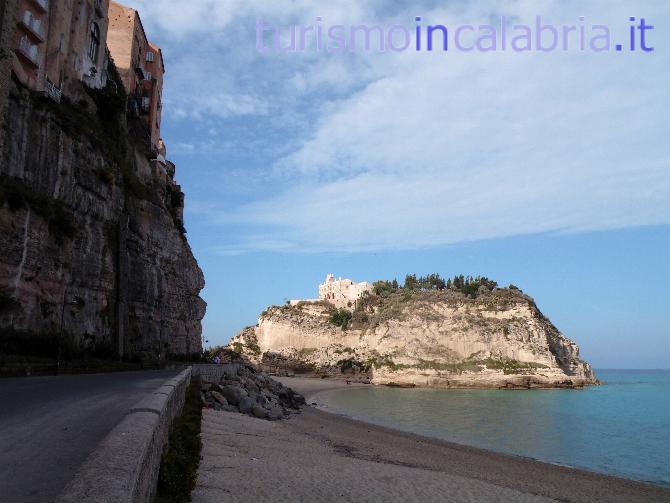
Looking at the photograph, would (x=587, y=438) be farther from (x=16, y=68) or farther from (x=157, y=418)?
(x=16, y=68)

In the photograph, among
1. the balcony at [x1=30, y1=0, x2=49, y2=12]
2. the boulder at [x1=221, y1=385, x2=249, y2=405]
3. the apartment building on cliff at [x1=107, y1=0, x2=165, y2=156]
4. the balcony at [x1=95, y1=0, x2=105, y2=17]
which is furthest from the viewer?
the apartment building on cliff at [x1=107, y1=0, x2=165, y2=156]

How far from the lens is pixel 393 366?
4318 inches

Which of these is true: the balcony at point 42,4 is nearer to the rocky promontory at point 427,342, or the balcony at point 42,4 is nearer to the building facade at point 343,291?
the rocky promontory at point 427,342

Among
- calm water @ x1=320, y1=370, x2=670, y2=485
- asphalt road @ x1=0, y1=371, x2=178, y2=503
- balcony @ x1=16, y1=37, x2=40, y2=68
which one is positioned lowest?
calm water @ x1=320, y1=370, x2=670, y2=485

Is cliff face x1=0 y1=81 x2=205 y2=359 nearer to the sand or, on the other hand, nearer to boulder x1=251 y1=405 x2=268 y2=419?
boulder x1=251 y1=405 x2=268 y2=419

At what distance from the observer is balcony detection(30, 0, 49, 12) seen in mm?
29766

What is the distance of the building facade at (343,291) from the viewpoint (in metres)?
152

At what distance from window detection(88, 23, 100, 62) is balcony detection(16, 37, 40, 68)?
28.3 ft

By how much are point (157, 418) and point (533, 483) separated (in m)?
16.0

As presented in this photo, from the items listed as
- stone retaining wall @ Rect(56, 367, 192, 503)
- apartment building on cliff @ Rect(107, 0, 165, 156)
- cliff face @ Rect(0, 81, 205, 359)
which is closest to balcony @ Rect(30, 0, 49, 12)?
cliff face @ Rect(0, 81, 205, 359)

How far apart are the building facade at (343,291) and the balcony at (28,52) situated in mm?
124420

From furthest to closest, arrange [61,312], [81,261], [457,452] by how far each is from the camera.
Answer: [81,261]
[61,312]
[457,452]

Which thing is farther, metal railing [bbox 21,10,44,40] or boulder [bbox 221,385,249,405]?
boulder [bbox 221,385,249,405]

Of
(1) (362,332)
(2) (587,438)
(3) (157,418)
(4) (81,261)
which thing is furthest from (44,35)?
(1) (362,332)
